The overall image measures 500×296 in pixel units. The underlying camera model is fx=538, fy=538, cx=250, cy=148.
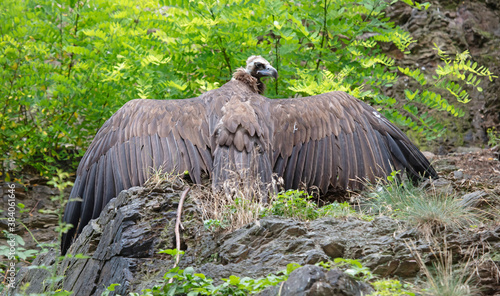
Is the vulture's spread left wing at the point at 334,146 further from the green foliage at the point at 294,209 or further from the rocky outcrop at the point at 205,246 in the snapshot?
the rocky outcrop at the point at 205,246

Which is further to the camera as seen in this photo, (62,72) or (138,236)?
(62,72)

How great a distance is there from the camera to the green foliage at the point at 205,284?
11.8ft

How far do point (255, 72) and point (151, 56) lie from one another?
1.48 meters

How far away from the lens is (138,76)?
26.1 feet

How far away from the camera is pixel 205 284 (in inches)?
149

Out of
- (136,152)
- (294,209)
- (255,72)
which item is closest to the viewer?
(294,209)

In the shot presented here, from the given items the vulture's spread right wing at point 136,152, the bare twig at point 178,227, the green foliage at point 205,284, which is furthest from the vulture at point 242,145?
the green foliage at point 205,284

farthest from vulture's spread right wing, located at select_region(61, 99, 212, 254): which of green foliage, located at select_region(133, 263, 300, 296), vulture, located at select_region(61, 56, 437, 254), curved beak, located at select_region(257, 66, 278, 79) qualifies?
green foliage, located at select_region(133, 263, 300, 296)

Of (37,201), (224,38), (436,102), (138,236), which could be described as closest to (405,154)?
(436,102)

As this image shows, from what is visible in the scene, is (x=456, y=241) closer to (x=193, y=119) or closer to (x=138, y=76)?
(x=193, y=119)

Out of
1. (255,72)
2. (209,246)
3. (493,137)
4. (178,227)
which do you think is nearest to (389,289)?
(209,246)

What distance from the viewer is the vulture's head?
7.46 metres

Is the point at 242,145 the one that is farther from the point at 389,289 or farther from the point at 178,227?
the point at 389,289

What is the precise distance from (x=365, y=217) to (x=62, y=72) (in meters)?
5.78
